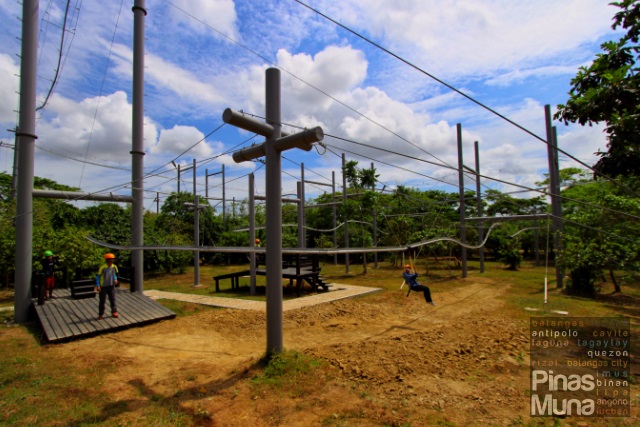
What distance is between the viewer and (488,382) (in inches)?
185

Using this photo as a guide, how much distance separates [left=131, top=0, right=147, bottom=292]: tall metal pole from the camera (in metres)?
11.3

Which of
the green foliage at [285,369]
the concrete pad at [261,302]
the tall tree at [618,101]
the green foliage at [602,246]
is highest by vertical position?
the tall tree at [618,101]

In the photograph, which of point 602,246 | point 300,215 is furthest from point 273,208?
point 602,246

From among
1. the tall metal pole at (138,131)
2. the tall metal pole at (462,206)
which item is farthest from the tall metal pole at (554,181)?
the tall metal pole at (138,131)

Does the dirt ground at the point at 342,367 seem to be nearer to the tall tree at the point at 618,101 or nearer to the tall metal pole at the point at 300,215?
the tall tree at the point at 618,101

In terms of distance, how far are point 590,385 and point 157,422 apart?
5.51 meters

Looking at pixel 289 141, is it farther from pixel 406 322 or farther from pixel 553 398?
pixel 406 322

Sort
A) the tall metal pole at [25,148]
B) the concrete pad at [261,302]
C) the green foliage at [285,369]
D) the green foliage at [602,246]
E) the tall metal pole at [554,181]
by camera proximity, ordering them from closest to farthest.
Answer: the green foliage at [285,369], the tall metal pole at [25,148], the concrete pad at [261,302], the green foliage at [602,246], the tall metal pole at [554,181]

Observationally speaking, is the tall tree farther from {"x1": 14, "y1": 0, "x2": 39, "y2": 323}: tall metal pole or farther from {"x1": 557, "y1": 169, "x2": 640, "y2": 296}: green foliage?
{"x1": 14, "y1": 0, "x2": 39, "y2": 323}: tall metal pole

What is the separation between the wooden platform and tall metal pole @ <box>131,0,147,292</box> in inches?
80.6

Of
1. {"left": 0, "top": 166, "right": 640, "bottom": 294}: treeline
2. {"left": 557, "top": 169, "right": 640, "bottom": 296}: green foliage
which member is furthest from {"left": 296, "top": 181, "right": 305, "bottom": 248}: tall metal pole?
{"left": 557, "top": 169, "right": 640, "bottom": 296}: green foliage

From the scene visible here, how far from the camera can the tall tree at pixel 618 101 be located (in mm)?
5316

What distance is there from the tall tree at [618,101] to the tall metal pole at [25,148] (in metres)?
12.0

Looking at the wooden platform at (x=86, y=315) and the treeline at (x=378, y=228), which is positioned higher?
the treeline at (x=378, y=228)
